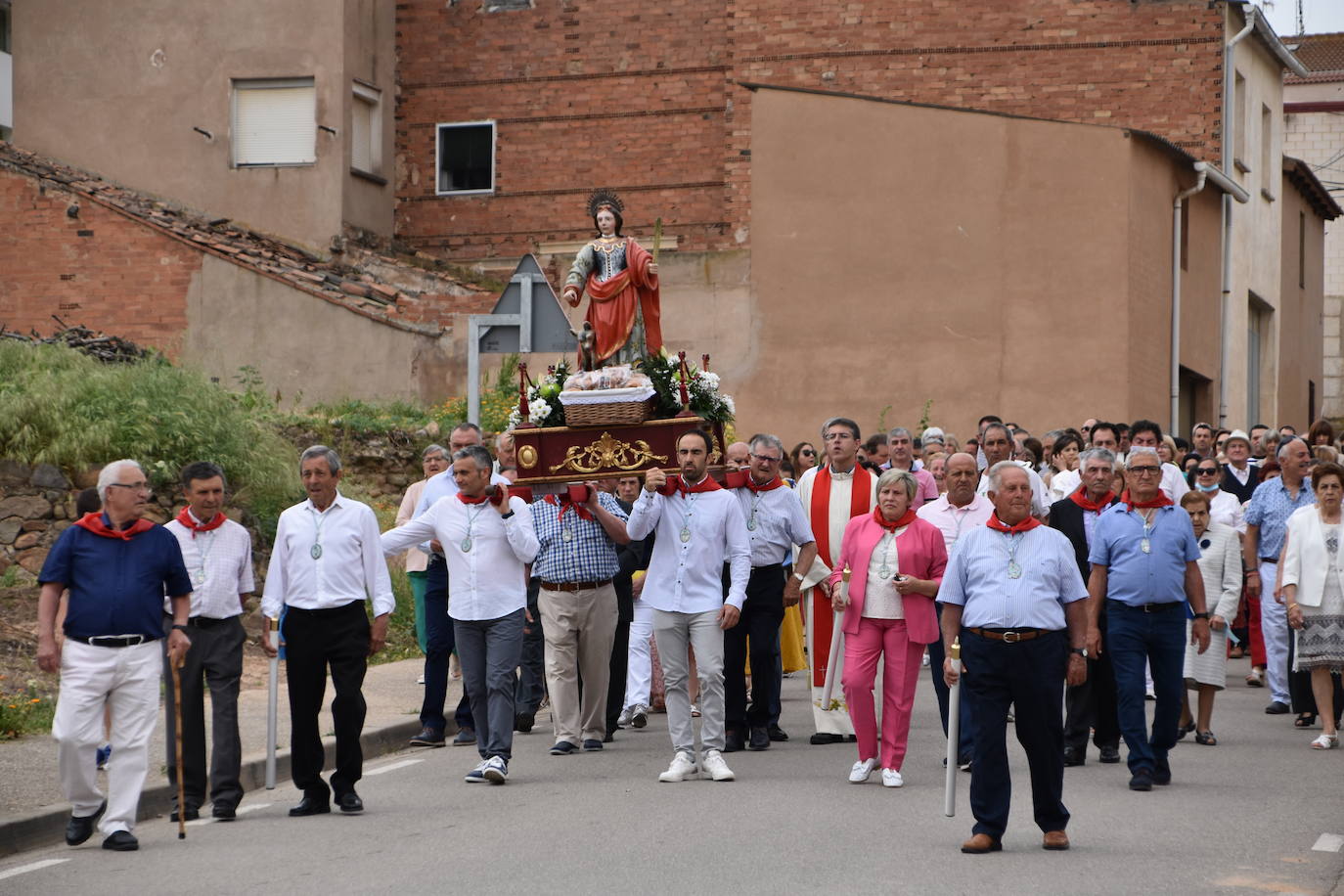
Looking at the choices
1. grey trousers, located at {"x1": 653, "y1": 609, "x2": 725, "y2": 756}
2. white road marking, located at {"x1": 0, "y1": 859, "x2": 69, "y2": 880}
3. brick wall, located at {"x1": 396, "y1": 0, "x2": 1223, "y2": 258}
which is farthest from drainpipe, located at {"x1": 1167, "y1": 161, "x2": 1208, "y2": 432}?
white road marking, located at {"x1": 0, "y1": 859, "x2": 69, "y2": 880}

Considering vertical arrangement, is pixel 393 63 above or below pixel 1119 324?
above

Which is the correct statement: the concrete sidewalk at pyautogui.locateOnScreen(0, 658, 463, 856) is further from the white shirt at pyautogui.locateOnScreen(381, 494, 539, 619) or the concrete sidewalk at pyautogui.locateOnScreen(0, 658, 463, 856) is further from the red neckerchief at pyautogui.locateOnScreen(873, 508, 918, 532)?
the red neckerchief at pyautogui.locateOnScreen(873, 508, 918, 532)

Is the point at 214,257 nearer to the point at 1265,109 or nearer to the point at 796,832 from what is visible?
the point at 1265,109

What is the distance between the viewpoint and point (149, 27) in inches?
1257

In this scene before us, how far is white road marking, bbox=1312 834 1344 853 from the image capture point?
923 cm

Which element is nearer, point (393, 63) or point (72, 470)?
point (72, 470)

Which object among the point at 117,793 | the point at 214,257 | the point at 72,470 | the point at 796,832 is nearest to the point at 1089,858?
Answer: the point at 796,832

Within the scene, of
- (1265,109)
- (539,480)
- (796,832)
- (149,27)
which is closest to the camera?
(796,832)

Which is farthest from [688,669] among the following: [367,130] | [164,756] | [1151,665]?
[367,130]

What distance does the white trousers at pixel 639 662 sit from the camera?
14062mm

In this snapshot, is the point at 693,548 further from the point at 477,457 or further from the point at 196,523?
the point at 196,523

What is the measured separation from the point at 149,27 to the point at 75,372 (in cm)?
1446

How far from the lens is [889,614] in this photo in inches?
449

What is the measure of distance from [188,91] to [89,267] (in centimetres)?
408
